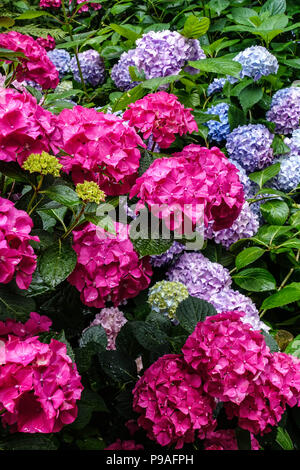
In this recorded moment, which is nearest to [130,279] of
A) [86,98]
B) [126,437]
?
[126,437]

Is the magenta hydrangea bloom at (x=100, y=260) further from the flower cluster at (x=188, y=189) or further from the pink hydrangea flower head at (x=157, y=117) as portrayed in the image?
the pink hydrangea flower head at (x=157, y=117)

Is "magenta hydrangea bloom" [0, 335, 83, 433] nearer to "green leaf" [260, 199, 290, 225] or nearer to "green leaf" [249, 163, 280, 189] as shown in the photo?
"green leaf" [260, 199, 290, 225]

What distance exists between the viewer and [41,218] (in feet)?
3.21

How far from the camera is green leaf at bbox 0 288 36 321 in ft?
Result: 2.42

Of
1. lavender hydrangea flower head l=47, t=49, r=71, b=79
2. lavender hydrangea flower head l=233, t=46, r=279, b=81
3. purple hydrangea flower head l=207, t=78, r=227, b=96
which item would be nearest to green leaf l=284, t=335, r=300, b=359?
lavender hydrangea flower head l=233, t=46, r=279, b=81

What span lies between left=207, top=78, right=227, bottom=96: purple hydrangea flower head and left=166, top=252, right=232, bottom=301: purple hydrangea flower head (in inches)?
36.0

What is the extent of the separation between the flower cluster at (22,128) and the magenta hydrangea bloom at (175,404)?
44cm

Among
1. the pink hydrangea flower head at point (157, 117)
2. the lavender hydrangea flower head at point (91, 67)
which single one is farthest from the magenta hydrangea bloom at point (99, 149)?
the lavender hydrangea flower head at point (91, 67)

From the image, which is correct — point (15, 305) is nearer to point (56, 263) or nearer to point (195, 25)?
point (56, 263)

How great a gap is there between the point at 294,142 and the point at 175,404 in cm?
123

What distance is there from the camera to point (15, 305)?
0.74 metres

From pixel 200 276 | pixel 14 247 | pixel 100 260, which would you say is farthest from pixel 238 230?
pixel 14 247

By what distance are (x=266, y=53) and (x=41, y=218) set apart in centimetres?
118

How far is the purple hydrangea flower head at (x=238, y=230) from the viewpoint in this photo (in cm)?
144
